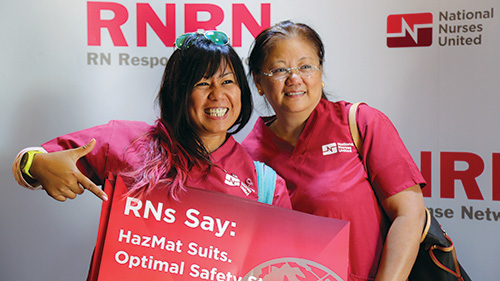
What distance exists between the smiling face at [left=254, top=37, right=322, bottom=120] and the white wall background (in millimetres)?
642

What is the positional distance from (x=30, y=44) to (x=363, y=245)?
6.22 ft

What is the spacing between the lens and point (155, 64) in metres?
2.36

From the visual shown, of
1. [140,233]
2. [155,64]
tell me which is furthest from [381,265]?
[155,64]

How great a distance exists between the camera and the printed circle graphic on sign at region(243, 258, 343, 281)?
1.40 m

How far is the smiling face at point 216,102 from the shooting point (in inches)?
59.7

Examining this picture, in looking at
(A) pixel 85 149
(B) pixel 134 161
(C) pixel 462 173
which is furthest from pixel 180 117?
(C) pixel 462 173

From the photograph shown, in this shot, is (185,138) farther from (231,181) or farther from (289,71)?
(289,71)

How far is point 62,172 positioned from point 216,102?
1.70ft

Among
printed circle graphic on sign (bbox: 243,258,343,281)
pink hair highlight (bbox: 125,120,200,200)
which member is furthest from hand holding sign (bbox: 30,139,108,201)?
printed circle graphic on sign (bbox: 243,258,343,281)

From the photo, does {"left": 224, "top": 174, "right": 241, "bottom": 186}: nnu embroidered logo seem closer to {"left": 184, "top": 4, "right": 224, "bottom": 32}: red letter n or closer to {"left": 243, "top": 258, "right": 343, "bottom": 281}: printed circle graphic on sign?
{"left": 243, "top": 258, "right": 343, "bottom": 281}: printed circle graphic on sign

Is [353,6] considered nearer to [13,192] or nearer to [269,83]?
[269,83]

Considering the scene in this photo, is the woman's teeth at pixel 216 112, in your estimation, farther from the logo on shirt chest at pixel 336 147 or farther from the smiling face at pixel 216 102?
the logo on shirt chest at pixel 336 147

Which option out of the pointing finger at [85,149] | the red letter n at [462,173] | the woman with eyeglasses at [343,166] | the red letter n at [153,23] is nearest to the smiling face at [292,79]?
the woman with eyeglasses at [343,166]

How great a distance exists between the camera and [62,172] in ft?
4.51
